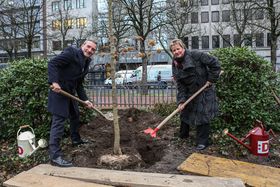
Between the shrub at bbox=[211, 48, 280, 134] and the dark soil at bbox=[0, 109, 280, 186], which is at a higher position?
→ the shrub at bbox=[211, 48, 280, 134]

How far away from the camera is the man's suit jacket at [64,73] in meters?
4.68

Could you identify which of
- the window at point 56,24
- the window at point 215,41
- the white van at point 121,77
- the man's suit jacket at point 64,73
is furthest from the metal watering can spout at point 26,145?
the window at point 215,41

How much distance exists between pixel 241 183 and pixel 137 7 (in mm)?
21217

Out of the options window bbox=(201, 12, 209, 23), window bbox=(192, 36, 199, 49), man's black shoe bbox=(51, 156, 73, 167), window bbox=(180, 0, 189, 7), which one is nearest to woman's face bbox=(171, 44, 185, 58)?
man's black shoe bbox=(51, 156, 73, 167)

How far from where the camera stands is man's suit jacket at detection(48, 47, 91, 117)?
4680 mm

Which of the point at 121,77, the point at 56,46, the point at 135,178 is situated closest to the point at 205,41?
the point at 56,46

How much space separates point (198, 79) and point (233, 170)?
62.3 inches

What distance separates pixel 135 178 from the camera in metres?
3.96

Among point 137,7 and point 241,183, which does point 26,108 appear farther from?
point 137,7

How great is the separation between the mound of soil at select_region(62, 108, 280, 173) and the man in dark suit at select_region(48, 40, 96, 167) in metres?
0.41

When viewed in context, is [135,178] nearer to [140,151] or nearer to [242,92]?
[140,151]

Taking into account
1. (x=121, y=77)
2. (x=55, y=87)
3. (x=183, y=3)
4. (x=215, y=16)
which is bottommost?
(x=55, y=87)

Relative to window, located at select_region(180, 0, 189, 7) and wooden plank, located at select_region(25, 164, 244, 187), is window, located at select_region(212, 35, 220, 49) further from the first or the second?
wooden plank, located at select_region(25, 164, 244, 187)

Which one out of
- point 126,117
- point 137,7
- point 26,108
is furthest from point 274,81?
point 137,7
